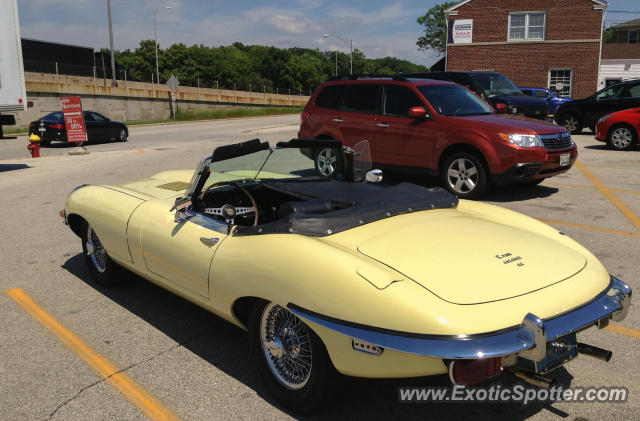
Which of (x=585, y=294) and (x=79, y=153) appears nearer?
(x=585, y=294)

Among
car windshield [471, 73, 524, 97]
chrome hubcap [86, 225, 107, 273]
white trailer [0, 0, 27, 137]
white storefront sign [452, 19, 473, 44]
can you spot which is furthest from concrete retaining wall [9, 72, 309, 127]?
chrome hubcap [86, 225, 107, 273]

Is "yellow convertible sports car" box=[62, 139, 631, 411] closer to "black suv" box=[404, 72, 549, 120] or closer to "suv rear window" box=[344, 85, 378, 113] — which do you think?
"suv rear window" box=[344, 85, 378, 113]

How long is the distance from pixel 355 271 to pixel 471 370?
683mm

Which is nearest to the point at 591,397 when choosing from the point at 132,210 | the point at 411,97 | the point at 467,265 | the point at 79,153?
the point at 467,265

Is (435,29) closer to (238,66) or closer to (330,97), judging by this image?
(238,66)

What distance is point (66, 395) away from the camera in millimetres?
3350

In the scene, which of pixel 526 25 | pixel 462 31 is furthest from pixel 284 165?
pixel 462 31

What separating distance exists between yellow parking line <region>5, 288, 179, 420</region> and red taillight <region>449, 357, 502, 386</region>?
156 centimetres

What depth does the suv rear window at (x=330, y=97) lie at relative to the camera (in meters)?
10.2

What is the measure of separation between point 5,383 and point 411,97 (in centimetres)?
729

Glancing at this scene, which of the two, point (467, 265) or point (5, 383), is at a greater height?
point (467, 265)

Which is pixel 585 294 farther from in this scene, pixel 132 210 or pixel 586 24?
pixel 586 24

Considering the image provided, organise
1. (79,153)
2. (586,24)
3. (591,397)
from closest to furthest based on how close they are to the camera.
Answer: (591,397), (79,153), (586,24)

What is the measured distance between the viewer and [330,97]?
10328 mm
